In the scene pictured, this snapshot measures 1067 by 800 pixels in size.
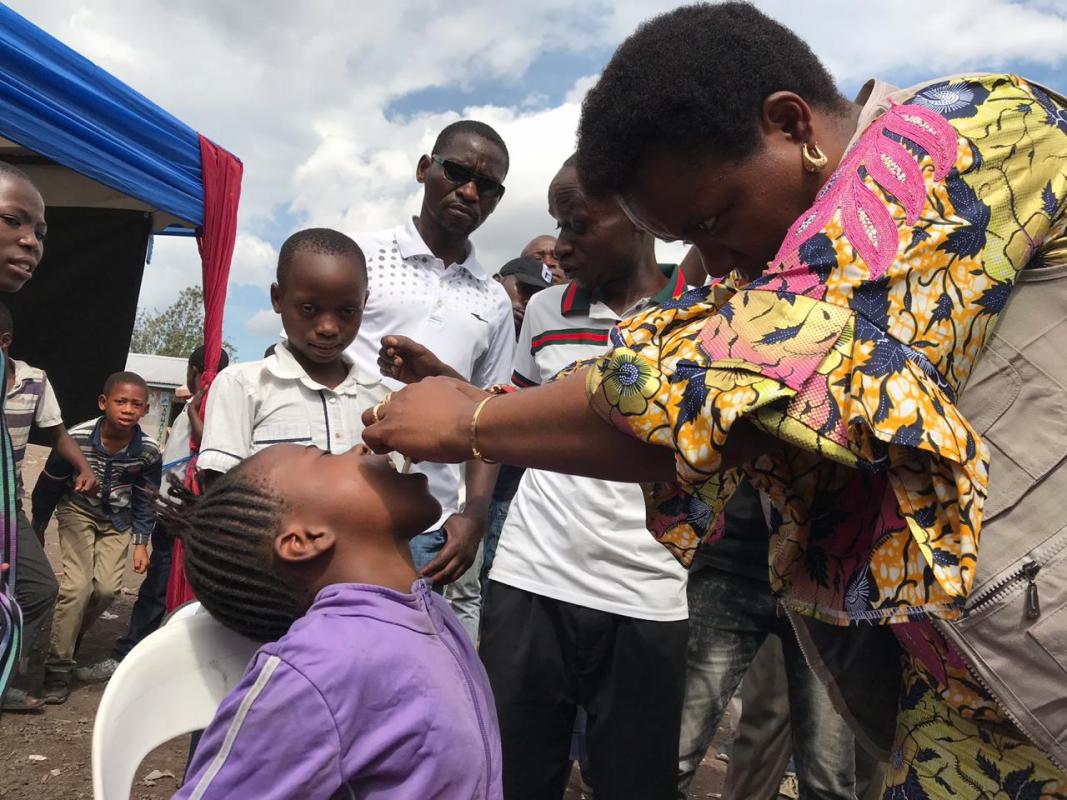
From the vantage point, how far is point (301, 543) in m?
1.58

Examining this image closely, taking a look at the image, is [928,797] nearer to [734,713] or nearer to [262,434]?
[262,434]

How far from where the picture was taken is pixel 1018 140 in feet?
3.43

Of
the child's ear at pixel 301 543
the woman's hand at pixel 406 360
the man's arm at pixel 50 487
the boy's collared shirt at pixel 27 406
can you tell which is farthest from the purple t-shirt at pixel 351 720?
the man's arm at pixel 50 487

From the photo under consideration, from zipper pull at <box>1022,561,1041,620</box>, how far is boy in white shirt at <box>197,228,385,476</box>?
1862mm

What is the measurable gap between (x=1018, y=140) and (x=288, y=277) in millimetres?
2013

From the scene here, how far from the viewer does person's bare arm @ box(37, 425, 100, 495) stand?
473 centimetres

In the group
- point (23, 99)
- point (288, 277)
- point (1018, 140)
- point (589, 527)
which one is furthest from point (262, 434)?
point (23, 99)

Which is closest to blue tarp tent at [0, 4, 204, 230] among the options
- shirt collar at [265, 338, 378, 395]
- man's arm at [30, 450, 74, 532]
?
man's arm at [30, 450, 74, 532]

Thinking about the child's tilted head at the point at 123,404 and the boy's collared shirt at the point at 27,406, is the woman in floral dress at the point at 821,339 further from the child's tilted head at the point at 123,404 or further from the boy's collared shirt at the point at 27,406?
the child's tilted head at the point at 123,404

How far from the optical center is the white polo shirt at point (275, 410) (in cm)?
238

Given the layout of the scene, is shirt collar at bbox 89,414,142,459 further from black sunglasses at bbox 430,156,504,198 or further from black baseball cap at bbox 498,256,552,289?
black sunglasses at bbox 430,156,504,198

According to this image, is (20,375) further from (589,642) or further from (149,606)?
(589,642)

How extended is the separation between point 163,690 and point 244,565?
0.25 m

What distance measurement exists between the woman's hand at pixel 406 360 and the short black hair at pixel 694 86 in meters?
0.92
